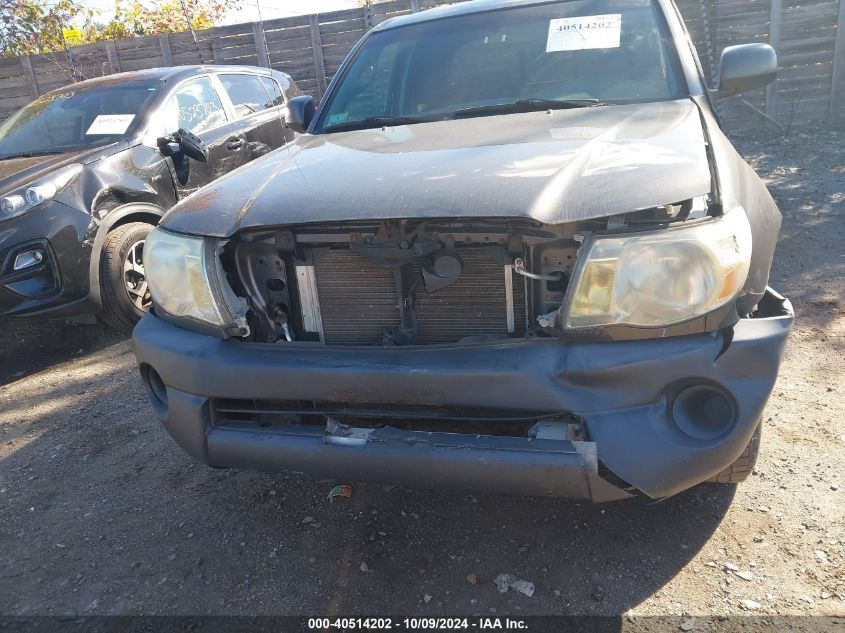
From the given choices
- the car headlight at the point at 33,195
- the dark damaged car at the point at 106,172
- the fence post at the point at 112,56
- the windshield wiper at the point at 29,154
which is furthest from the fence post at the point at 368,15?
the car headlight at the point at 33,195

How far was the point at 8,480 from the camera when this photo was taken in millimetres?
3033

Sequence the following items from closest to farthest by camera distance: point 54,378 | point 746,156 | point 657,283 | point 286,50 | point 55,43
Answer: point 657,283 < point 54,378 < point 746,156 < point 286,50 < point 55,43

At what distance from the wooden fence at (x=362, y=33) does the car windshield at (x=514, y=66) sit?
24.2ft

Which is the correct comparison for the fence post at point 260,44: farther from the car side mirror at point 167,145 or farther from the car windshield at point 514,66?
the car windshield at point 514,66

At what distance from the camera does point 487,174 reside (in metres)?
2.03

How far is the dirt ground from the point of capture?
2.08 m

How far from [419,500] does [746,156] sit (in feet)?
24.5

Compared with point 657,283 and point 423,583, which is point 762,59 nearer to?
point 657,283

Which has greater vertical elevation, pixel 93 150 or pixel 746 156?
pixel 93 150

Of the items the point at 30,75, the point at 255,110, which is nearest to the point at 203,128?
the point at 255,110

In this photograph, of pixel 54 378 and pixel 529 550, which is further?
pixel 54 378

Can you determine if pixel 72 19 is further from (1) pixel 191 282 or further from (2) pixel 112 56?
(1) pixel 191 282

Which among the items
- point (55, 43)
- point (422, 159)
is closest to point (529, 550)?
point (422, 159)

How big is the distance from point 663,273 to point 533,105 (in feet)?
4.39
